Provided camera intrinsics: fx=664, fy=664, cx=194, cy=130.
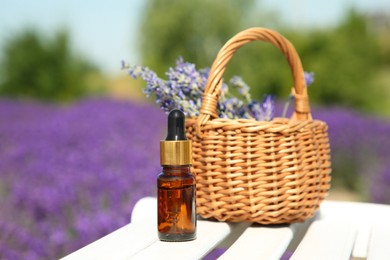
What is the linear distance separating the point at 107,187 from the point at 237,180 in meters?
1.62

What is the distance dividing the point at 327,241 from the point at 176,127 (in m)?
0.44

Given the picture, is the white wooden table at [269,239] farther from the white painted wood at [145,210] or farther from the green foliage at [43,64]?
the green foliage at [43,64]

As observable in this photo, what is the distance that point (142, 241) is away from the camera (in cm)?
138

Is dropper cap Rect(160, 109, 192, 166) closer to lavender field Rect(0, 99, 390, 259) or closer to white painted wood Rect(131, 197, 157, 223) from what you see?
white painted wood Rect(131, 197, 157, 223)

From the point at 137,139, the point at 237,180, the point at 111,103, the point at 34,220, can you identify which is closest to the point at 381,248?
the point at 237,180

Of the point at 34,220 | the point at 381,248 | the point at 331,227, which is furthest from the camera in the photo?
the point at 34,220

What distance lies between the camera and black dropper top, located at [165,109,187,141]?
1309mm

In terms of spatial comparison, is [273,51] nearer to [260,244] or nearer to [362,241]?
[362,241]

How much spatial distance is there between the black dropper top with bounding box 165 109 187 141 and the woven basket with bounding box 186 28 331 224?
6.7 inches

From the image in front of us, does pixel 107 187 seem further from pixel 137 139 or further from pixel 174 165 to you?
pixel 137 139

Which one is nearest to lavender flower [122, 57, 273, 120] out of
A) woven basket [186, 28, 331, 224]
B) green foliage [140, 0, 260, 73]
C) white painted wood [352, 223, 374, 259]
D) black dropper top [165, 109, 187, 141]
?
woven basket [186, 28, 331, 224]

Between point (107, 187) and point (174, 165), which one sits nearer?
point (174, 165)

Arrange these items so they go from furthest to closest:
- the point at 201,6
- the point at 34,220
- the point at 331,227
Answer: the point at 201,6
the point at 34,220
the point at 331,227

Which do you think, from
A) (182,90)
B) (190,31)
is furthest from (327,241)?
(190,31)
